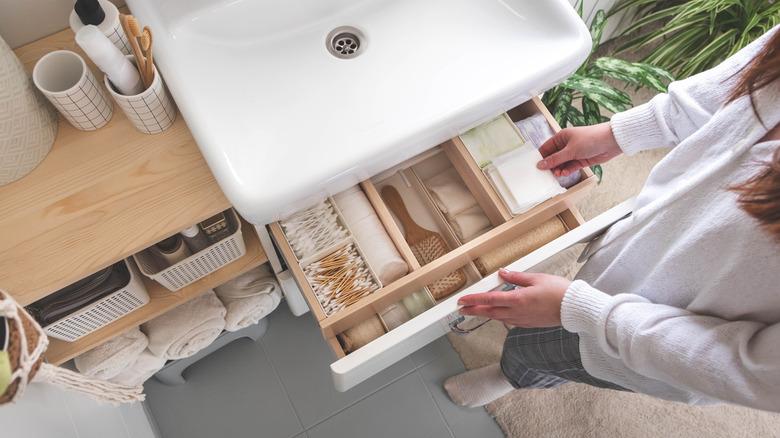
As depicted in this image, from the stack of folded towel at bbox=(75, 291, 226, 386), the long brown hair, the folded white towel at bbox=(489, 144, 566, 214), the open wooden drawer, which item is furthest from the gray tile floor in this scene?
A: the long brown hair

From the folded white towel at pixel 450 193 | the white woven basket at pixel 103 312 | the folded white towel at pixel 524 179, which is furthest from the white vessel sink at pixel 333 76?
the white woven basket at pixel 103 312

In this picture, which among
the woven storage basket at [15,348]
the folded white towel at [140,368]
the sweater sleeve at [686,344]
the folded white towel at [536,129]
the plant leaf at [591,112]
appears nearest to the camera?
the woven storage basket at [15,348]

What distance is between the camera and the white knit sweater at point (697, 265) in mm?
617

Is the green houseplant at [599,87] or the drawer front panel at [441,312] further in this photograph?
the green houseplant at [599,87]

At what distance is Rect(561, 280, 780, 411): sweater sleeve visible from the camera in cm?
61

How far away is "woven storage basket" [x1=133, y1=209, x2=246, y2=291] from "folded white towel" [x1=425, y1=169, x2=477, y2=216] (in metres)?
0.35

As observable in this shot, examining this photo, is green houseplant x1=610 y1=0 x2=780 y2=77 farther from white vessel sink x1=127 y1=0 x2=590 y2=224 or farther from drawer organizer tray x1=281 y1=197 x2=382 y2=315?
drawer organizer tray x1=281 y1=197 x2=382 y2=315

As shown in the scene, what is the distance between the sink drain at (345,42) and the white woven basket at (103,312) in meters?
0.48

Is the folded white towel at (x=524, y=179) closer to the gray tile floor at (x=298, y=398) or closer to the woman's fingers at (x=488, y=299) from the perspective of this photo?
the woman's fingers at (x=488, y=299)

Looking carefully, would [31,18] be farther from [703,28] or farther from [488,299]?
[703,28]

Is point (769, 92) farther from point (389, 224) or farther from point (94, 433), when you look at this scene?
point (94, 433)

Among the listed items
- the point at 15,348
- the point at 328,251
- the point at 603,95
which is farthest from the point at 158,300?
the point at 603,95

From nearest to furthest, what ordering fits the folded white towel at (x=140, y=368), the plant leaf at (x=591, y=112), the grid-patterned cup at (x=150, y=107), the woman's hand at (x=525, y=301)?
the grid-patterned cup at (x=150, y=107) < the woman's hand at (x=525, y=301) < the folded white towel at (x=140, y=368) < the plant leaf at (x=591, y=112)

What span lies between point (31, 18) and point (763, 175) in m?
0.97
